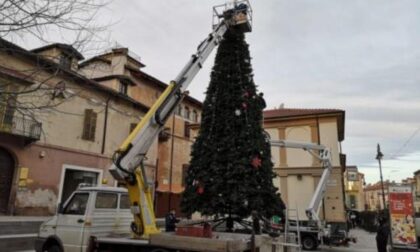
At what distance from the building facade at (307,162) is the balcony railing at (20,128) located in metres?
16.2

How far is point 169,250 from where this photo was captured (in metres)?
A: 6.64

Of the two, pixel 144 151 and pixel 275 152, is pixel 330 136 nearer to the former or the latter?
pixel 275 152

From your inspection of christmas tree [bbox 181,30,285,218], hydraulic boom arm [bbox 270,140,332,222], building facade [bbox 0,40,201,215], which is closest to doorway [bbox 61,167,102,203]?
building facade [bbox 0,40,201,215]

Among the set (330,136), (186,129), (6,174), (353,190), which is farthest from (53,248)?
(353,190)

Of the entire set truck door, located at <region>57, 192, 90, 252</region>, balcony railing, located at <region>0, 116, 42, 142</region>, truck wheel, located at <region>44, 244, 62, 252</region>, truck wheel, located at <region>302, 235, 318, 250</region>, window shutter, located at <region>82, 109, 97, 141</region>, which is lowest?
truck wheel, located at <region>302, 235, 318, 250</region>

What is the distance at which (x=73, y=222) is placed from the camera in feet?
27.5

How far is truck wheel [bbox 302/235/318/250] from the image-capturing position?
56.3 ft

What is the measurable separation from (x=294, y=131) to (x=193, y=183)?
20625 millimetres

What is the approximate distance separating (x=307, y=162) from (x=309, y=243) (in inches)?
422

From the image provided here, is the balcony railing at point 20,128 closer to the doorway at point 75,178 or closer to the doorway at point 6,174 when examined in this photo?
the doorway at point 6,174

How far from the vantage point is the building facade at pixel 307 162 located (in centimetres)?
2545

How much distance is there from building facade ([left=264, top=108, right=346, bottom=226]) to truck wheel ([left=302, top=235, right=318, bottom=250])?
8133mm

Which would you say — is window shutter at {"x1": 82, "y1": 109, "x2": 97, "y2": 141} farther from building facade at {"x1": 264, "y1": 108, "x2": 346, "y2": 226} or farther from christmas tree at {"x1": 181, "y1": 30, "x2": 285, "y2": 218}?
christmas tree at {"x1": 181, "y1": 30, "x2": 285, "y2": 218}

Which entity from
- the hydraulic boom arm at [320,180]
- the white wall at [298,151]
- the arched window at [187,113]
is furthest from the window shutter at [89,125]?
the white wall at [298,151]
